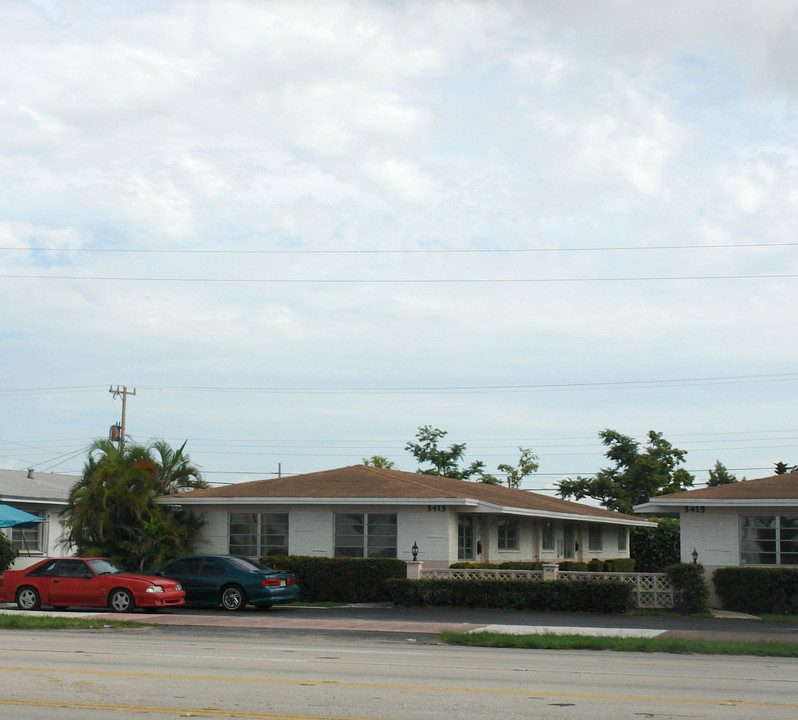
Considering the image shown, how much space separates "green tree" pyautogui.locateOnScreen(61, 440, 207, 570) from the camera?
29.2 meters

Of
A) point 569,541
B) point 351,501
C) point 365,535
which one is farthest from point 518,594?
point 569,541

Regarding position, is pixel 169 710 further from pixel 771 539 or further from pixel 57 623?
pixel 771 539

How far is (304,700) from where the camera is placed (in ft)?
34.7

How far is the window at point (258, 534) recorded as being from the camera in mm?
30078

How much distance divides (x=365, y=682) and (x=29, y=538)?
96.6 ft

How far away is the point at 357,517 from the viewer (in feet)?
96.3

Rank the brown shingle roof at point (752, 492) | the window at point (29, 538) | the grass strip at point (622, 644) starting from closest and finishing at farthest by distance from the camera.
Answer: the grass strip at point (622, 644) → the brown shingle roof at point (752, 492) → the window at point (29, 538)

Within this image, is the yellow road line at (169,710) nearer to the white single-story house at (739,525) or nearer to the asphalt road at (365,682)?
the asphalt road at (365,682)

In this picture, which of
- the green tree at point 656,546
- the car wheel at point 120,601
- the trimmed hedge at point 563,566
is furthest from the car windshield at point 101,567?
the green tree at point 656,546

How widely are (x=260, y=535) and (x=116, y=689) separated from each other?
62.3 ft

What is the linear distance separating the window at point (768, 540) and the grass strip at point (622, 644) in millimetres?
8384

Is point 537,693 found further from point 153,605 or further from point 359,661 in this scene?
point 153,605

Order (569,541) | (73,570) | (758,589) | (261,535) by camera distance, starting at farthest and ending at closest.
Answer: (569,541)
(261,535)
(758,589)
(73,570)

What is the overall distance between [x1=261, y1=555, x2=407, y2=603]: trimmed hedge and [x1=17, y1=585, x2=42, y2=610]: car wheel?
261 inches
